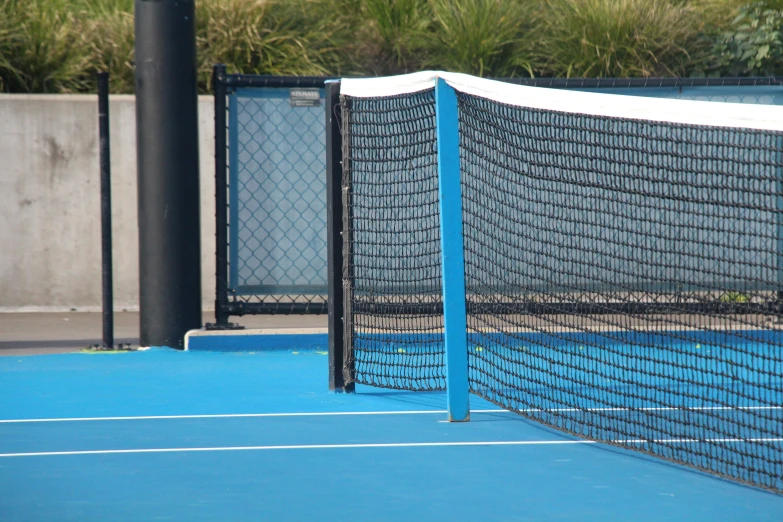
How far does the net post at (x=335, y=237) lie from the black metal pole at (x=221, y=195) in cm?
205

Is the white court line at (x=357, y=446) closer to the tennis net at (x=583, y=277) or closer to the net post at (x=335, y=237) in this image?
the tennis net at (x=583, y=277)

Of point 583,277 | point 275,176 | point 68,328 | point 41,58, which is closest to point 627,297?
point 583,277

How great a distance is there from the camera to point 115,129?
10312 mm

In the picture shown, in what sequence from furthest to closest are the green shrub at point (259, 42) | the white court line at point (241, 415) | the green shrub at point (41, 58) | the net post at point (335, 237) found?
the green shrub at point (259, 42), the green shrub at point (41, 58), the net post at point (335, 237), the white court line at point (241, 415)

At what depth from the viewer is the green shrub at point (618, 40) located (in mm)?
11484

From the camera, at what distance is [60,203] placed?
33.7 feet

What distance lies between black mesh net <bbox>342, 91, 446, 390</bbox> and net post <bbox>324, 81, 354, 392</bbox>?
4 cm

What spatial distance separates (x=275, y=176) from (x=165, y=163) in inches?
40.0

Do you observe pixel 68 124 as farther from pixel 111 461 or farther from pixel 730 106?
pixel 730 106

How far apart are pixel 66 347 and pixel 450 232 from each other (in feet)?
13.3

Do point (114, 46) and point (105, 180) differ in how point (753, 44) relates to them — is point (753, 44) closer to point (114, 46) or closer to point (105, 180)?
point (114, 46)

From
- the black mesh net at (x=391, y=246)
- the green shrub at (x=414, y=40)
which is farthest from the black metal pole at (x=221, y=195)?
the green shrub at (x=414, y=40)

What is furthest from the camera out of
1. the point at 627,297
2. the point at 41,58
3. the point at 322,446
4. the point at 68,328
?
the point at 41,58

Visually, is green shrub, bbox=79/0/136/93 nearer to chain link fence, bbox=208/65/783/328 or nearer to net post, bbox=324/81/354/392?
chain link fence, bbox=208/65/783/328
